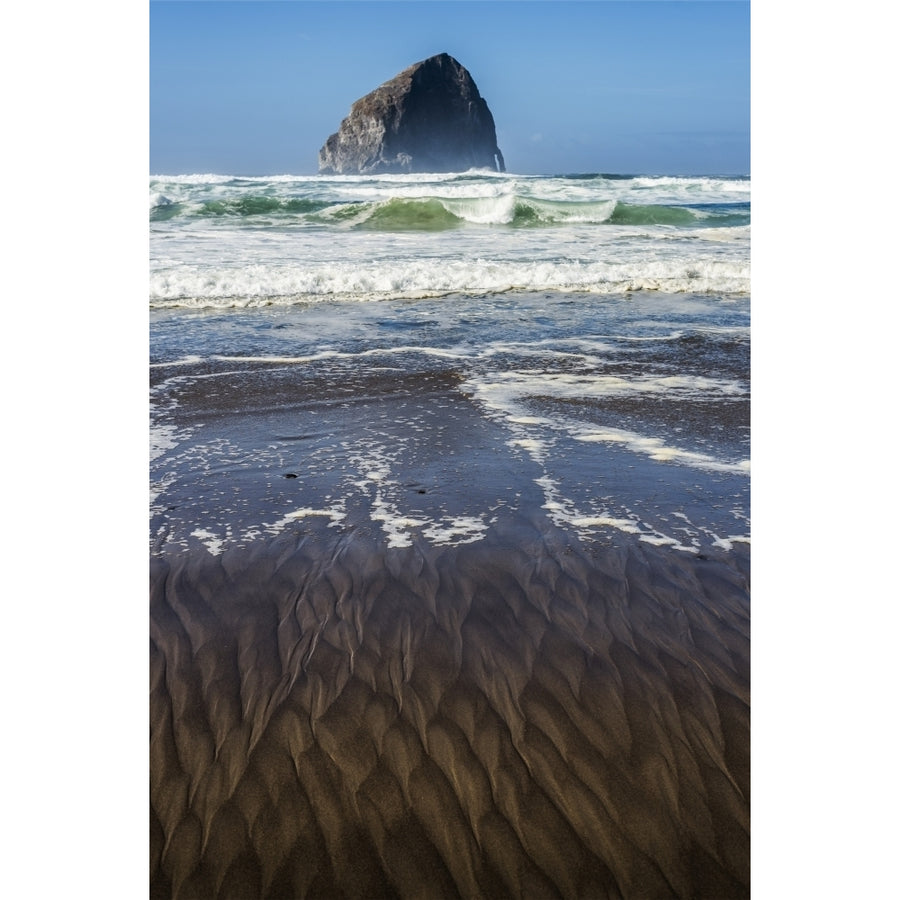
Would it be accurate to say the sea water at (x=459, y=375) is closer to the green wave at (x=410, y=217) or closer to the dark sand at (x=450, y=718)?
the dark sand at (x=450, y=718)

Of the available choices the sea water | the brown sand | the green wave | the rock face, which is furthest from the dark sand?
the rock face

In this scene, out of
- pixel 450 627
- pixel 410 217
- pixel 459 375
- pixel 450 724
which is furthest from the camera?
pixel 410 217

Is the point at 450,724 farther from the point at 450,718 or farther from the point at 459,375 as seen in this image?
the point at 459,375

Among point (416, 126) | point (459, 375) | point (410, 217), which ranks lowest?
point (459, 375)

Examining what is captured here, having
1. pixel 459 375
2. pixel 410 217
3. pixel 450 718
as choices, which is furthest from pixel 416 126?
pixel 450 718

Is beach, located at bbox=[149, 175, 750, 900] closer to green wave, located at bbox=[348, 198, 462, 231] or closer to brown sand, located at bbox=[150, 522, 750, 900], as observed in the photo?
brown sand, located at bbox=[150, 522, 750, 900]

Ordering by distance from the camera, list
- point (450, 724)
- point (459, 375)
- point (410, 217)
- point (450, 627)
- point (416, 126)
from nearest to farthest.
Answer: point (450, 724) < point (450, 627) < point (459, 375) < point (410, 217) < point (416, 126)

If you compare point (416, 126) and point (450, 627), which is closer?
point (450, 627)
